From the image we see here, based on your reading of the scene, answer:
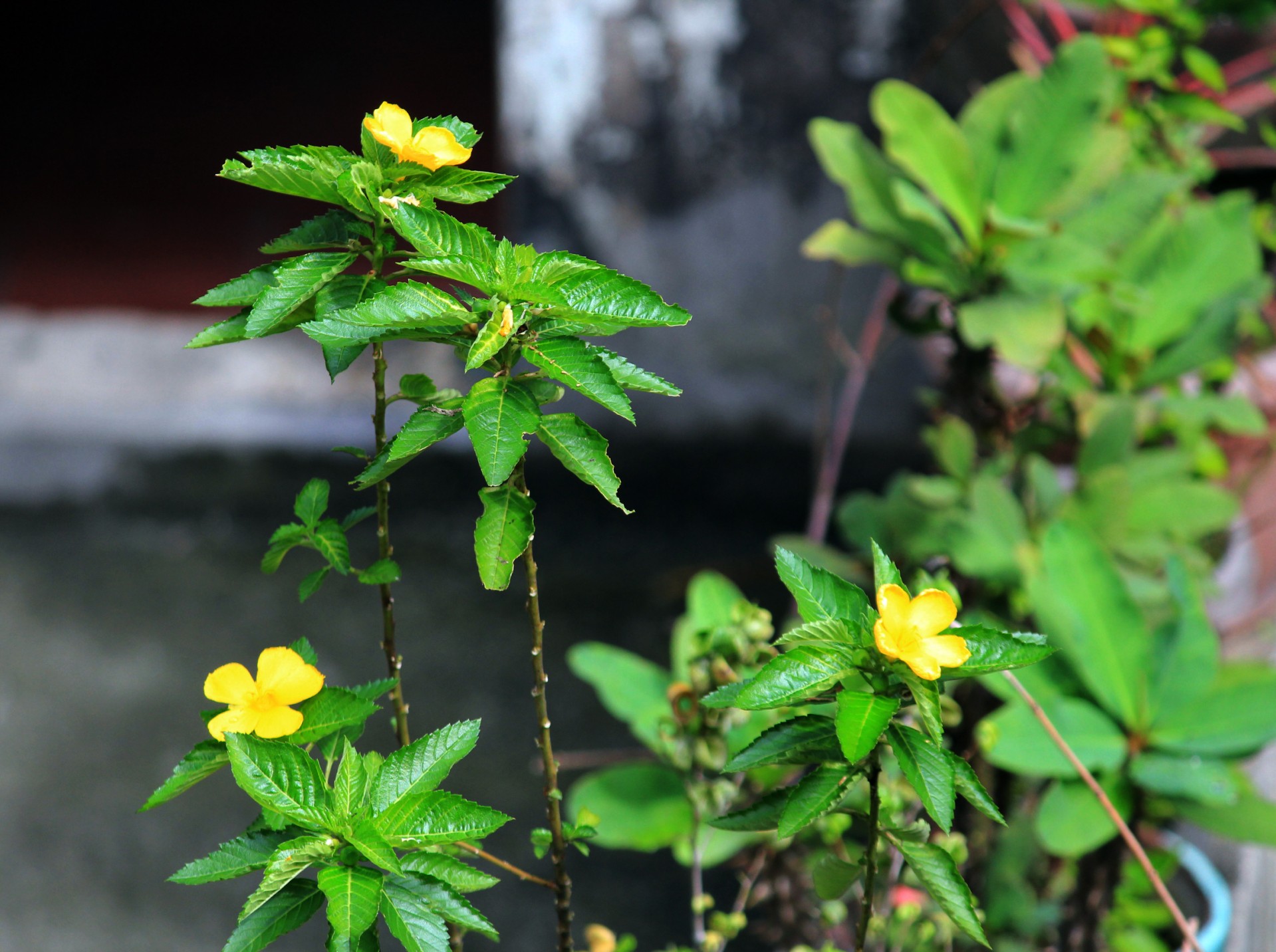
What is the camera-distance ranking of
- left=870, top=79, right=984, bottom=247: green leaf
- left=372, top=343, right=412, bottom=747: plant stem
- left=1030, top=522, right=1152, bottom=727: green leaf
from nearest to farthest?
left=372, top=343, right=412, bottom=747: plant stem → left=1030, top=522, right=1152, bottom=727: green leaf → left=870, top=79, right=984, bottom=247: green leaf

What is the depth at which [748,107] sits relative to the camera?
9.59 ft

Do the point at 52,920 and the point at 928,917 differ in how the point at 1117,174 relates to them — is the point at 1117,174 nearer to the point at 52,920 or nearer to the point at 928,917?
the point at 928,917

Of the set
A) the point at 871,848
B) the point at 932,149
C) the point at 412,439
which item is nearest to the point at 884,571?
the point at 871,848

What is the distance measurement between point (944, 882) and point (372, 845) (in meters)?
0.30

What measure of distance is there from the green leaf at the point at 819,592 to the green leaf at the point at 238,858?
0.30 m

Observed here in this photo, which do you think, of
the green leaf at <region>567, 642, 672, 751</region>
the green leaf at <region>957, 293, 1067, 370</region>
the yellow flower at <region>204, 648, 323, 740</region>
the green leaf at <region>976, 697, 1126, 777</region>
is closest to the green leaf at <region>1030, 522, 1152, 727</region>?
the green leaf at <region>976, 697, 1126, 777</region>

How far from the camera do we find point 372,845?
0.50 metres

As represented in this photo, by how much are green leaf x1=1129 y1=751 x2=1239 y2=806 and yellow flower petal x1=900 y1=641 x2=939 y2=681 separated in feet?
2.47

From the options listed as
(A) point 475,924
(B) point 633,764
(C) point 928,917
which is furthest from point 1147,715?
(A) point 475,924

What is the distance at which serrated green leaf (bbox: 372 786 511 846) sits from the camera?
1.68 ft

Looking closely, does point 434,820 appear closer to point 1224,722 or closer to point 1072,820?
point 1072,820

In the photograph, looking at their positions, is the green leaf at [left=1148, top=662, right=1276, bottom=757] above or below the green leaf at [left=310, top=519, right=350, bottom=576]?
below

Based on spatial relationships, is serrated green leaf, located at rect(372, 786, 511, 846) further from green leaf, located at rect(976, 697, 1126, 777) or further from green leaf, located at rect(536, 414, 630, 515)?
green leaf, located at rect(976, 697, 1126, 777)

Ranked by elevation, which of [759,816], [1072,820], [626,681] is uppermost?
[759,816]
